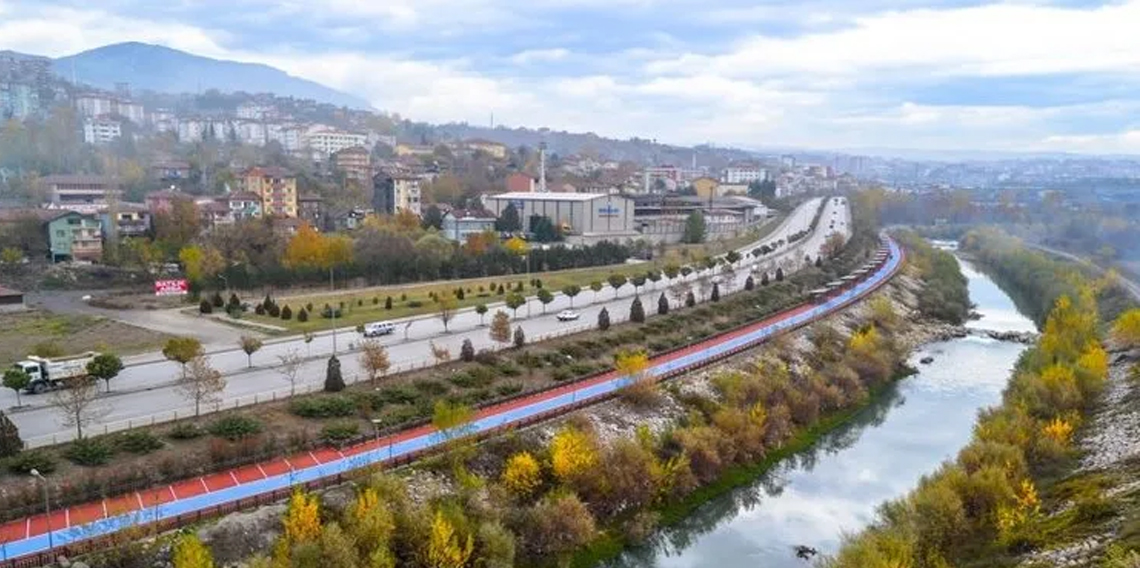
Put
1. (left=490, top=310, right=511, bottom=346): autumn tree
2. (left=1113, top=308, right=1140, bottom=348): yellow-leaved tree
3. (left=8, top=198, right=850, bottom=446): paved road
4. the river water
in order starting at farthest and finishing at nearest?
(left=1113, top=308, right=1140, bottom=348): yellow-leaved tree
(left=490, top=310, right=511, bottom=346): autumn tree
(left=8, top=198, right=850, bottom=446): paved road
the river water

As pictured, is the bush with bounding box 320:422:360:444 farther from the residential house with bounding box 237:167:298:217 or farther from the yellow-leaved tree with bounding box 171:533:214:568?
the residential house with bounding box 237:167:298:217

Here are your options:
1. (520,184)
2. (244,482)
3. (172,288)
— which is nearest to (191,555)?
(244,482)

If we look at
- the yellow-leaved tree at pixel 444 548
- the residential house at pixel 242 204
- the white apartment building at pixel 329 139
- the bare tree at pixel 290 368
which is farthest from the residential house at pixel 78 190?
the white apartment building at pixel 329 139

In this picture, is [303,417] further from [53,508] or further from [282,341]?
[282,341]

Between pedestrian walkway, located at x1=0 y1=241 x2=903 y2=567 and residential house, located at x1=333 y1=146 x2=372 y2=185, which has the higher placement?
residential house, located at x1=333 y1=146 x2=372 y2=185

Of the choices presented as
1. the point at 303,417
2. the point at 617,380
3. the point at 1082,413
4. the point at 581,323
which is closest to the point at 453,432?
the point at 303,417

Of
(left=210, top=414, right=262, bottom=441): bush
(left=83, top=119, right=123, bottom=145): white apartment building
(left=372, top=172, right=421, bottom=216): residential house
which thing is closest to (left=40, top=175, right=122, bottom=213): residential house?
(left=372, top=172, right=421, bottom=216): residential house

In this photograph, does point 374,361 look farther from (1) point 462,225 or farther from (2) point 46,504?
(1) point 462,225
